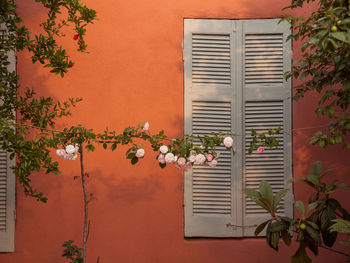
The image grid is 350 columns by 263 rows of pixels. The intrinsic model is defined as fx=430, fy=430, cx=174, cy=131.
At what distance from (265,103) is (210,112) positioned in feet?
1.37

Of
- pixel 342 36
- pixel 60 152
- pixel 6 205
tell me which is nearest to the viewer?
pixel 342 36

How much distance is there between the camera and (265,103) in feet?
10.6

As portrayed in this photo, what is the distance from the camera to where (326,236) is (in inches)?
103

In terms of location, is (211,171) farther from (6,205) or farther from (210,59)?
(6,205)

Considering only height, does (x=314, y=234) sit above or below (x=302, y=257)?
above

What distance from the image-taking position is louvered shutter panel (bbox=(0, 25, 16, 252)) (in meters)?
3.08

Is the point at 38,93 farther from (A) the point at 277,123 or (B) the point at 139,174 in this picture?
(A) the point at 277,123

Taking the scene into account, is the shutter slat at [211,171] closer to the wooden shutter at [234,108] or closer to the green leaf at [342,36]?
the wooden shutter at [234,108]

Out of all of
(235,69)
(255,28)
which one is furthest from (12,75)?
(255,28)

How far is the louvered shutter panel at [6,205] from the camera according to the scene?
308 centimetres

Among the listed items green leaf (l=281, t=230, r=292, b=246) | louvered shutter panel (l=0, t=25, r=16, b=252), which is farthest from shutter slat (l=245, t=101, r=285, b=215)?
louvered shutter panel (l=0, t=25, r=16, b=252)

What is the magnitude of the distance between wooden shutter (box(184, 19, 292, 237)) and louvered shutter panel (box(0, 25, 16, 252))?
1254mm

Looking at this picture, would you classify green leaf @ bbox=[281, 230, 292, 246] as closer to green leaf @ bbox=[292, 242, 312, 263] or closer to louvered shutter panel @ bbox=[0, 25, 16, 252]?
green leaf @ bbox=[292, 242, 312, 263]

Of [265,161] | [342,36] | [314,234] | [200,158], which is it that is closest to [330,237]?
[314,234]
